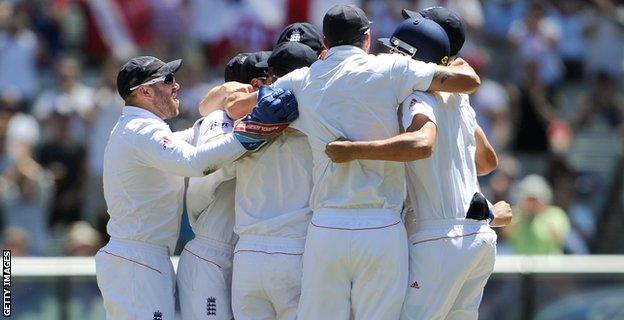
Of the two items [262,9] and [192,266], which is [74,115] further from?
[192,266]

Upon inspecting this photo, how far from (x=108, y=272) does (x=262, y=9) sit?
7.42 metres

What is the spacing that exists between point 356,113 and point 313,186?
1.56 feet

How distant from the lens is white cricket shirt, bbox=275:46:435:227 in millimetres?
7438

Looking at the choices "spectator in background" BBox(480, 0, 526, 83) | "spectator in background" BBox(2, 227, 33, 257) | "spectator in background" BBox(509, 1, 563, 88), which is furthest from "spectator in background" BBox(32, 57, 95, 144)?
"spectator in background" BBox(509, 1, 563, 88)

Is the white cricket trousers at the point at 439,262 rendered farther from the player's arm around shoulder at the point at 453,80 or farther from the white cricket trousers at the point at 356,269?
the player's arm around shoulder at the point at 453,80

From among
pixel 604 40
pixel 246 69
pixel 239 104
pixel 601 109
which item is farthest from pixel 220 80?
pixel 239 104

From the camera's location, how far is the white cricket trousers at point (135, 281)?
7.91 m

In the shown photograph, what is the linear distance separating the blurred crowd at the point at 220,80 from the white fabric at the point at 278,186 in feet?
17.0

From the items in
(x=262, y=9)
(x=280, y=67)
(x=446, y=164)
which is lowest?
(x=446, y=164)

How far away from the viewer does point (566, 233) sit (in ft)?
42.7

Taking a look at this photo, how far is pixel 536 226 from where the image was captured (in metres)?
12.8

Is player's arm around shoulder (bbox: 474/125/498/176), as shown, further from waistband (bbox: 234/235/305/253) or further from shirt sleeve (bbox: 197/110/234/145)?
shirt sleeve (bbox: 197/110/234/145)

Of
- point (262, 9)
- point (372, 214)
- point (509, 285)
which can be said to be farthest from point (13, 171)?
point (372, 214)

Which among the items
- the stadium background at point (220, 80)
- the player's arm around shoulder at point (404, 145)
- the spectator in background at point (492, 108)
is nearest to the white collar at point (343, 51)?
the player's arm around shoulder at point (404, 145)
